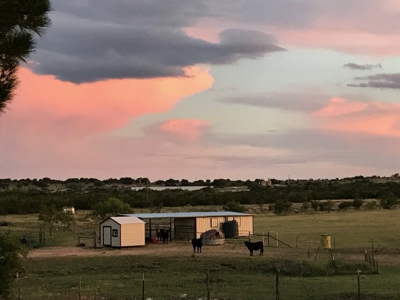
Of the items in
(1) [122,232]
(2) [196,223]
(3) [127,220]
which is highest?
(3) [127,220]

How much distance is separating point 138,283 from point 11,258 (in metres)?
6.21

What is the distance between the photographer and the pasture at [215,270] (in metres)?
24.2

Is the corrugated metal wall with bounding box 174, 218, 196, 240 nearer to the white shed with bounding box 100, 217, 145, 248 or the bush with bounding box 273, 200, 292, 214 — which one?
the white shed with bounding box 100, 217, 145, 248

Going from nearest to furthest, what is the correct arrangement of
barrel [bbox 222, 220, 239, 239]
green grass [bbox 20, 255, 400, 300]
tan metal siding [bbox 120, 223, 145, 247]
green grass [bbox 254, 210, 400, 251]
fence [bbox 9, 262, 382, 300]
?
fence [bbox 9, 262, 382, 300] → green grass [bbox 20, 255, 400, 300] → green grass [bbox 254, 210, 400, 251] → tan metal siding [bbox 120, 223, 145, 247] → barrel [bbox 222, 220, 239, 239]

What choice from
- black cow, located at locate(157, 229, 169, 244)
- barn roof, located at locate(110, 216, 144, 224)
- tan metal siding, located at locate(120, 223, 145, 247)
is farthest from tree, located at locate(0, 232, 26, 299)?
black cow, located at locate(157, 229, 169, 244)

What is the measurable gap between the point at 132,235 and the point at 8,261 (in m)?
26.2

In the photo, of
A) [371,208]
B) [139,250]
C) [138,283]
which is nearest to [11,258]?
[138,283]

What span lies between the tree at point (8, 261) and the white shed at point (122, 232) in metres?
24.4

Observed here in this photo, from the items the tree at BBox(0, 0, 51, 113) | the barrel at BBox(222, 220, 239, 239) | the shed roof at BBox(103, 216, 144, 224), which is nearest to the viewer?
the tree at BBox(0, 0, 51, 113)

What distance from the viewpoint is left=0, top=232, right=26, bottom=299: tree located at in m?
22.2

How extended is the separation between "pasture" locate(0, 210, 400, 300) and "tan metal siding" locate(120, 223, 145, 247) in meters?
1.10

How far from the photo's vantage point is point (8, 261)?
897 inches

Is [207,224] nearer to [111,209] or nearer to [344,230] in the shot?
[344,230]

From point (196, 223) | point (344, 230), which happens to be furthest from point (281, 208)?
point (196, 223)
